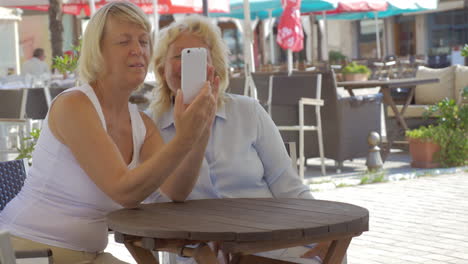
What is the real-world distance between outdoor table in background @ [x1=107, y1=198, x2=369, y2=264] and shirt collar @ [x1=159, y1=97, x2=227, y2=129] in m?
0.56

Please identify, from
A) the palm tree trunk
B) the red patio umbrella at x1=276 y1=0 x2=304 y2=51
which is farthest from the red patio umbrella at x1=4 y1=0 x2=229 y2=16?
the red patio umbrella at x1=276 y1=0 x2=304 y2=51

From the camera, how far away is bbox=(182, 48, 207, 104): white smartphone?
2570 millimetres

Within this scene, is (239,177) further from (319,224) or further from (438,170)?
(438,170)

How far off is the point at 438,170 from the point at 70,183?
22.5 ft

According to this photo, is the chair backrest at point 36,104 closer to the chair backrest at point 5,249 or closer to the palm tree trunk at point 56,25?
the palm tree trunk at point 56,25

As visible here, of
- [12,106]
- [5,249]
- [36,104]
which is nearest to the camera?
[5,249]

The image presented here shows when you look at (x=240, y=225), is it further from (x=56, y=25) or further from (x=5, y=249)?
(x=56, y=25)

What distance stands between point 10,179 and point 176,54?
34.3 inches

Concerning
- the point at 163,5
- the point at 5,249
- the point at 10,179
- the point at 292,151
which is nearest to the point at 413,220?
the point at 292,151

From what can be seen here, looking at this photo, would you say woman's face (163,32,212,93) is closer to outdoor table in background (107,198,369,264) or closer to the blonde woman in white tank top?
the blonde woman in white tank top

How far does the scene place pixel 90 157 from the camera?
269 cm

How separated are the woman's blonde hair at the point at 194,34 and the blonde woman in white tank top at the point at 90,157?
387mm

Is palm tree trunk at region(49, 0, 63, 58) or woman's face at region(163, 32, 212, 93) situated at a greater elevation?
palm tree trunk at region(49, 0, 63, 58)

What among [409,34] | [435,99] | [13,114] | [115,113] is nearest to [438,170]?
[435,99]
